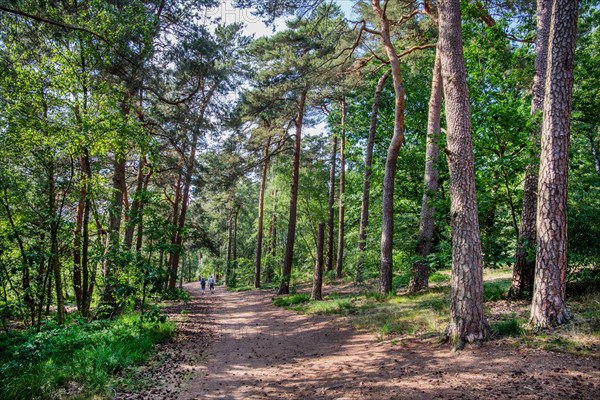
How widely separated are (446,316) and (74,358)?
280 inches

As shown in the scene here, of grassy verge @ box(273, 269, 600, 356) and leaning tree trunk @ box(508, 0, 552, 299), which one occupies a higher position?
leaning tree trunk @ box(508, 0, 552, 299)

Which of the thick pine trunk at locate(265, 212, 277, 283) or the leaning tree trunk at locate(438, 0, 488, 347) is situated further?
the thick pine trunk at locate(265, 212, 277, 283)

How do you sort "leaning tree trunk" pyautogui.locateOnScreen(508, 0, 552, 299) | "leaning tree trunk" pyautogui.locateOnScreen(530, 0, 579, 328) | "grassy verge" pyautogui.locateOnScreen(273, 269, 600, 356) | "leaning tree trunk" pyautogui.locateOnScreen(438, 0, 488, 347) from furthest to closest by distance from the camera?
"leaning tree trunk" pyautogui.locateOnScreen(508, 0, 552, 299)
"leaning tree trunk" pyautogui.locateOnScreen(438, 0, 488, 347)
"leaning tree trunk" pyautogui.locateOnScreen(530, 0, 579, 328)
"grassy verge" pyautogui.locateOnScreen(273, 269, 600, 356)

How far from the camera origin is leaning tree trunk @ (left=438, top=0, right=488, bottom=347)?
5203 mm

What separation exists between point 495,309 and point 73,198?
32.0ft

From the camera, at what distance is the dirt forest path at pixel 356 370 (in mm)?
3807

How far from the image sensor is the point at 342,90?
13805 mm

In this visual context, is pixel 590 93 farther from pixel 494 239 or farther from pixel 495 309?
pixel 495 309

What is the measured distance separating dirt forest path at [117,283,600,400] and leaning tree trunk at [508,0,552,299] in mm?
2990

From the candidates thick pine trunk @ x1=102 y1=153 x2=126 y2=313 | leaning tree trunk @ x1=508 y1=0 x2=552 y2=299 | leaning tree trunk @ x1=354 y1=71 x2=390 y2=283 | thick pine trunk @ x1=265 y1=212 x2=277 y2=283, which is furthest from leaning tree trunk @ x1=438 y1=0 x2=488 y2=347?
thick pine trunk @ x1=265 y1=212 x2=277 y2=283

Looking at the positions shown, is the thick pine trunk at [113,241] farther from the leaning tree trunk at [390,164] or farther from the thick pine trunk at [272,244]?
the thick pine trunk at [272,244]

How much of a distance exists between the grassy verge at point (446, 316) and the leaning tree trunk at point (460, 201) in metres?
0.59

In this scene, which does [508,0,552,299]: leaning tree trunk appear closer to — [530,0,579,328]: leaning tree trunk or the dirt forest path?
[530,0,579,328]: leaning tree trunk

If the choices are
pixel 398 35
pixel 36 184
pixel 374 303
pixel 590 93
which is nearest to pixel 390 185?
pixel 374 303
